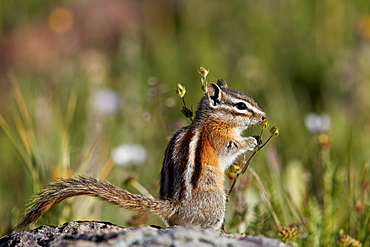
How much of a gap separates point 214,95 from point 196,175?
32.3 inches

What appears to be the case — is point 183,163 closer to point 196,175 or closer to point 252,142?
point 196,175

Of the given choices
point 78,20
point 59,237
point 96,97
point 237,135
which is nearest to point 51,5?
point 78,20

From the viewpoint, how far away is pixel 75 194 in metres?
3.74

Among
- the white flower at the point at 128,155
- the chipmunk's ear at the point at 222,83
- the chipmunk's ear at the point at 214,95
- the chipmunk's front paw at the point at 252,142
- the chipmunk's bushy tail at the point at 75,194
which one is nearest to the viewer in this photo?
the chipmunk's bushy tail at the point at 75,194

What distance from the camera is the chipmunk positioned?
3762mm

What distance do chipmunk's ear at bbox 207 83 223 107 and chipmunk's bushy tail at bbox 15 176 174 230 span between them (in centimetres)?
105

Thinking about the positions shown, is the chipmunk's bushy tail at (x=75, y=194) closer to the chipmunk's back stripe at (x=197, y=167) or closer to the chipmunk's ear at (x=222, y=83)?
the chipmunk's back stripe at (x=197, y=167)

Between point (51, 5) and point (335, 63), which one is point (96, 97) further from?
point (51, 5)

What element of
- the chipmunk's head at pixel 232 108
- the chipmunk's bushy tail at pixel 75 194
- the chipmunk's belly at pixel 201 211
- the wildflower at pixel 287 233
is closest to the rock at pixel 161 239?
the chipmunk's bushy tail at pixel 75 194

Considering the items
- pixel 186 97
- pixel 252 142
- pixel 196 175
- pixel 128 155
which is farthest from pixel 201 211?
pixel 186 97

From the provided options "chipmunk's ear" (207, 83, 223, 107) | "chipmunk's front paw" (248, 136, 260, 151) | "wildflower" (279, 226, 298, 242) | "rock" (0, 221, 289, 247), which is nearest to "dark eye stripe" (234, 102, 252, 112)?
"chipmunk's ear" (207, 83, 223, 107)

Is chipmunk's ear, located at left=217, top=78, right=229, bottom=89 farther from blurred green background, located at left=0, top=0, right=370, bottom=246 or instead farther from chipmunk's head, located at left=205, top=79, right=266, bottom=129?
blurred green background, located at left=0, top=0, right=370, bottom=246

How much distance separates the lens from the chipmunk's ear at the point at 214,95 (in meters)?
4.60

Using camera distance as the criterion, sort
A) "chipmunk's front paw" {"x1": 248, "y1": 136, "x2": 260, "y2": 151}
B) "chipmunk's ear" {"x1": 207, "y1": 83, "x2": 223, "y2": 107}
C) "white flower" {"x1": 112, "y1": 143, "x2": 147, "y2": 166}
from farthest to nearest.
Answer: "white flower" {"x1": 112, "y1": 143, "x2": 147, "y2": 166}
"chipmunk's ear" {"x1": 207, "y1": 83, "x2": 223, "y2": 107}
"chipmunk's front paw" {"x1": 248, "y1": 136, "x2": 260, "y2": 151}
